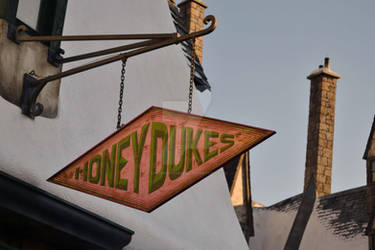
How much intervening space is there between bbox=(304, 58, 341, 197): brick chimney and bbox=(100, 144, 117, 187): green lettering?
1910cm

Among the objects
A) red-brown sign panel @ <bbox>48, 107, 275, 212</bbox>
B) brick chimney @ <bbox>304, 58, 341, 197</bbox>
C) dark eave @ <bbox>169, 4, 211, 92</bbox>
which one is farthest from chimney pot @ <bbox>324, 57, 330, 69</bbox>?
red-brown sign panel @ <bbox>48, 107, 275, 212</bbox>

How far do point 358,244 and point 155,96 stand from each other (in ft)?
33.1

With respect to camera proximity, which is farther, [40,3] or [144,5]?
[144,5]

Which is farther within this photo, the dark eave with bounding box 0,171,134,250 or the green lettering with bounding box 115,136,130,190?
the dark eave with bounding box 0,171,134,250

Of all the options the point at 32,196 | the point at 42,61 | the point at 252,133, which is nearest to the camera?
the point at 252,133

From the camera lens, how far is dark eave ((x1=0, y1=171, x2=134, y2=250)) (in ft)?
21.7

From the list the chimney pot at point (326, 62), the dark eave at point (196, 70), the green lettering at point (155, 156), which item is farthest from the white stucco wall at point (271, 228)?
the green lettering at point (155, 156)

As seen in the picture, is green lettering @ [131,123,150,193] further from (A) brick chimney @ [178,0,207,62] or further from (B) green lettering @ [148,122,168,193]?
(A) brick chimney @ [178,0,207,62]

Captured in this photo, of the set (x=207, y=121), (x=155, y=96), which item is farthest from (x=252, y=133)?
(x=155, y=96)

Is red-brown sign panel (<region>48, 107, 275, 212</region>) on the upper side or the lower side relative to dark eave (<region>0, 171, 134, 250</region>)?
upper

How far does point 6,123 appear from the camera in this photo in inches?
274

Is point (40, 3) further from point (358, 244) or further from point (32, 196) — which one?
point (358, 244)

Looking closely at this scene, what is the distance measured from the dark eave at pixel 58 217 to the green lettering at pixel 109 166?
0.74 m

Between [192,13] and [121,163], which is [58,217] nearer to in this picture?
[121,163]
